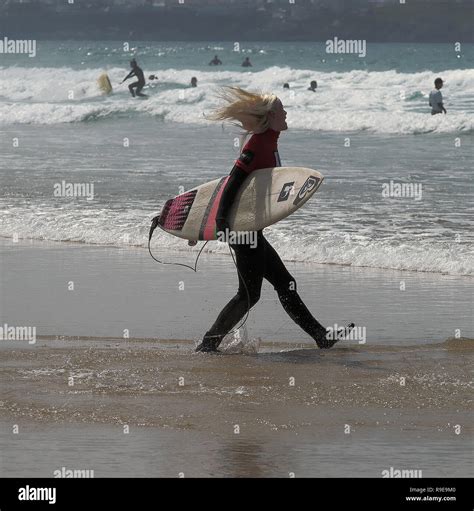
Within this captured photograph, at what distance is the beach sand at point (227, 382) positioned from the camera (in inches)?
206

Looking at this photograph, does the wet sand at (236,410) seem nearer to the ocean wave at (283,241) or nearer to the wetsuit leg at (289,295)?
the wetsuit leg at (289,295)

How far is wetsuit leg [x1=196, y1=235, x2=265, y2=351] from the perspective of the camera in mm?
7230

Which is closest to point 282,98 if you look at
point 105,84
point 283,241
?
point 105,84

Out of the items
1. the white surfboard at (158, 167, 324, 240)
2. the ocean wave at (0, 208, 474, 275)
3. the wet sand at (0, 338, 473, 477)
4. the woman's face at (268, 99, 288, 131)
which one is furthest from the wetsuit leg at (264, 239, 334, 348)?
the ocean wave at (0, 208, 474, 275)

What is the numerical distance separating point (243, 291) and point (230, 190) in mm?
603

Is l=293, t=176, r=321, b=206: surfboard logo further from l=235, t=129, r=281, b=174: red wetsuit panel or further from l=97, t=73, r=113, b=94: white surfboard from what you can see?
l=97, t=73, r=113, b=94: white surfboard

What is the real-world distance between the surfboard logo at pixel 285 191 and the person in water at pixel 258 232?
141 mm

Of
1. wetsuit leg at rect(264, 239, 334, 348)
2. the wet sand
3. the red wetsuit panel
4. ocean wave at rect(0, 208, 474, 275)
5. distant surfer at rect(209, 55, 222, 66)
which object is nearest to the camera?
the wet sand

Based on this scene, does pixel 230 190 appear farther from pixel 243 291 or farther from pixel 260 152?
pixel 243 291

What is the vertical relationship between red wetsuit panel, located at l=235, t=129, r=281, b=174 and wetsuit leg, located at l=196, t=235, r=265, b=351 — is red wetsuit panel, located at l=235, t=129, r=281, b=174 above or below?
above

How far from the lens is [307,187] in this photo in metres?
7.26

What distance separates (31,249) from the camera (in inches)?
459

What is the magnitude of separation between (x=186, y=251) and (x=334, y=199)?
12.0 ft

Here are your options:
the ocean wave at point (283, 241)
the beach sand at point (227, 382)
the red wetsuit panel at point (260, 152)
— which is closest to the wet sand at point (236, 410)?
the beach sand at point (227, 382)
